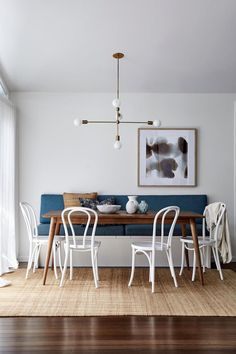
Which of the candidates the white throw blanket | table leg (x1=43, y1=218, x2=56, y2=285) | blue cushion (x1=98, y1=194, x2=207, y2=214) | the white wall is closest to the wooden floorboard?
table leg (x1=43, y1=218, x2=56, y2=285)

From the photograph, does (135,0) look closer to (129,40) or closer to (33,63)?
(129,40)

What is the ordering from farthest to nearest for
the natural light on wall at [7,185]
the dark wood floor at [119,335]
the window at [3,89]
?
the window at [3,89]
the natural light on wall at [7,185]
the dark wood floor at [119,335]

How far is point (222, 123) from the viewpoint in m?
5.90

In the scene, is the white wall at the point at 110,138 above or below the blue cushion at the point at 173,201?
above

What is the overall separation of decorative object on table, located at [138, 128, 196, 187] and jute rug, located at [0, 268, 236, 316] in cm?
160

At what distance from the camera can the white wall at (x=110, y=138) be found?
5.85 metres

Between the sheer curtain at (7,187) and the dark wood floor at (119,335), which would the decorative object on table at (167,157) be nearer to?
the sheer curtain at (7,187)

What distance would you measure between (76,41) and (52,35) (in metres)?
0.29

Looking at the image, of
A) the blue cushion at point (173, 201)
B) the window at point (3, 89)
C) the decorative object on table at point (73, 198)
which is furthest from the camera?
the blue cushion at point (173, 201)

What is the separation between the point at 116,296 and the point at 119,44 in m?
2.89

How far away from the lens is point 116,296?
3.77m

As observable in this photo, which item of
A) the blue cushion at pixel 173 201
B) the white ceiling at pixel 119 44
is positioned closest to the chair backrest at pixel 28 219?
the blue cushion at pixel 173 201

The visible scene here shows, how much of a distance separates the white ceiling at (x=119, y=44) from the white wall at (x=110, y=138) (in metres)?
0.20

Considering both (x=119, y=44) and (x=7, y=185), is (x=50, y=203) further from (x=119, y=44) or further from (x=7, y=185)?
(x=119, y=44)
